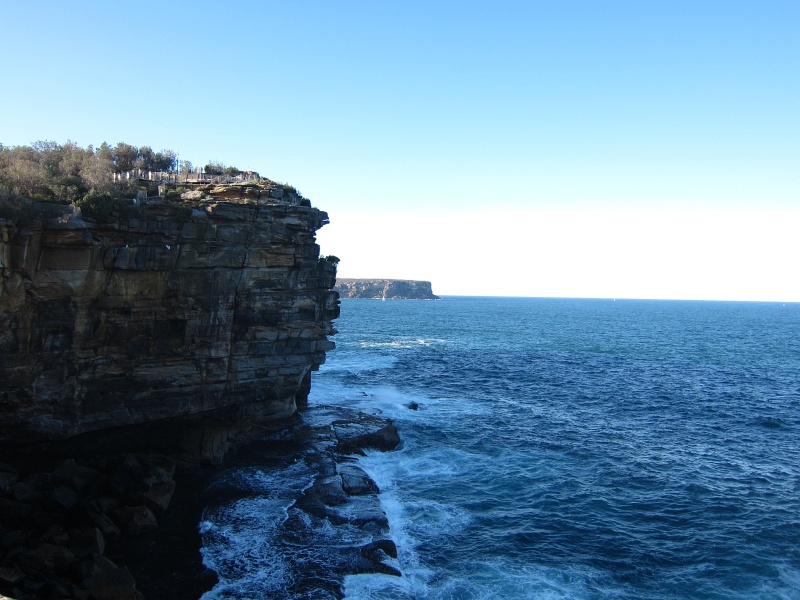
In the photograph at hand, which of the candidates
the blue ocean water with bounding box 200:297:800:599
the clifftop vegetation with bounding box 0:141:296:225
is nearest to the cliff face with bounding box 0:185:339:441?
the clifftop vegetation with bounding box 0:141:296:225

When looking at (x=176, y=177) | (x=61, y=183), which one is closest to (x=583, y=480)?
(x=176, y=177)

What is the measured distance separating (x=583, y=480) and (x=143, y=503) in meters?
22.6

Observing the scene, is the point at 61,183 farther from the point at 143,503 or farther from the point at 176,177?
the point at 143,503

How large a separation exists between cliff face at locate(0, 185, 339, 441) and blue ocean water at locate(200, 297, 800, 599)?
807 cm

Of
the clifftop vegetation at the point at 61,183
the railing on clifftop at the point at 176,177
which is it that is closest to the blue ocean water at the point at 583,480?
the clifftop vegetation at the point at 61,183

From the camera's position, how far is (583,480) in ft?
96.8

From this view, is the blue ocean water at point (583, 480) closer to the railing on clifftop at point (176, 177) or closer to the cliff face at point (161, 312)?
the cliff face at point (161, 312)

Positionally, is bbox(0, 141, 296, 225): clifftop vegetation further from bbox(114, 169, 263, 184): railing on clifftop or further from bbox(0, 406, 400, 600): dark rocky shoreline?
bbox(0, 406, 400, 600): dark rocky shoreline

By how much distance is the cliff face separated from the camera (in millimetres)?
23891

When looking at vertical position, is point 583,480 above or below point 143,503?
above

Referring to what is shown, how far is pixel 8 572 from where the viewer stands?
1675 centimetres

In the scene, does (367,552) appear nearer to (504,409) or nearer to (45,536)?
(45,536)

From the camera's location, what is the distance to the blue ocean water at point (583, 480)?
20.4m

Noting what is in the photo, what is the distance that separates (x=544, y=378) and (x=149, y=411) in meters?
41.5
